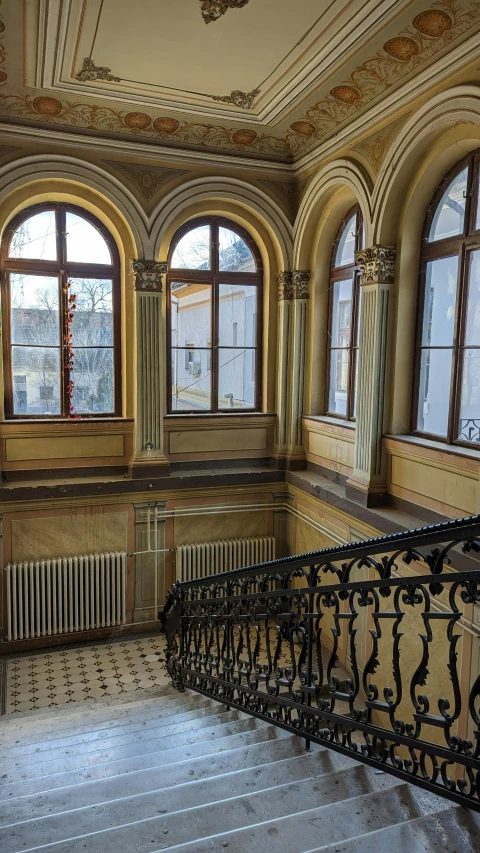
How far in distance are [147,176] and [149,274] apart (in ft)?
3.43

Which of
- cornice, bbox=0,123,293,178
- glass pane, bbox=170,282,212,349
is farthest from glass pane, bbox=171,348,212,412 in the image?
cornice, bbox=0,123,293,178

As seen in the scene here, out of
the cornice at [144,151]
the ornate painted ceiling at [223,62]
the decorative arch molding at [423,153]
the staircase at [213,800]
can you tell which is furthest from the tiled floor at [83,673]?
the ornate painted ceiling at [223,62]

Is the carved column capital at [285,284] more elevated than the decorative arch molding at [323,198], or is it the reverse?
the decorative arch molding at [323,198]

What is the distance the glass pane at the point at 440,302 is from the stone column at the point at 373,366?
1.07 ft

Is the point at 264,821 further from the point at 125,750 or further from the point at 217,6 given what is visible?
the point at 217,6

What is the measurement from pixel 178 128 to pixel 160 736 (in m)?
5.48

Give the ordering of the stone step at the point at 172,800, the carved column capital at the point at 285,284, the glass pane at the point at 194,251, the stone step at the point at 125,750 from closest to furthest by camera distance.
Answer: the stone step at the point at 172,800, the stone step at the point at 125,750, the glass pane at the point at 194,251, the carved column capital at the point at 285,284

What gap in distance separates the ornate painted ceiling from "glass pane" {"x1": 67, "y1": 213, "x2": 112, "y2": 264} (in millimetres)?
926

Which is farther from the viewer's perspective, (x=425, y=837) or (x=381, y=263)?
(x=381, y=263)

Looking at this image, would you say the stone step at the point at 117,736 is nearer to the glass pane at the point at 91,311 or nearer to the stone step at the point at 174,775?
the stone step at the point at 174,775

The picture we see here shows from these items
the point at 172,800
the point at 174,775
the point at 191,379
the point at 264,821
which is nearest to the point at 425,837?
the point at 264,821

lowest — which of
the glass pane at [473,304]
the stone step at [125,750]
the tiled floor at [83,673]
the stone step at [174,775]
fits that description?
the tiled floor at [83,673]

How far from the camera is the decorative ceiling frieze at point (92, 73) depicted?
4.87 m

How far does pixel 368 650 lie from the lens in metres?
5.53
